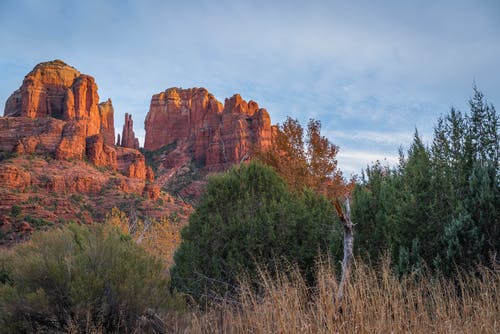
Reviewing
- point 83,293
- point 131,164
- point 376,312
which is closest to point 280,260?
point 376,312

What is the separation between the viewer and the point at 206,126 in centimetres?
10288

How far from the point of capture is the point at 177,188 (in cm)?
7531

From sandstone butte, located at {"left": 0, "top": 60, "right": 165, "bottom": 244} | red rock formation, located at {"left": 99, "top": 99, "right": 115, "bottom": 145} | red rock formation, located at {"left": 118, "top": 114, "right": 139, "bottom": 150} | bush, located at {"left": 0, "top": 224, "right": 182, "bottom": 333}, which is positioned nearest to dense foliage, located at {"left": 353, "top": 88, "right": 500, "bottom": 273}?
bush, located at {"left": 0, "top": 224, "right": 182, "bottom": 333}

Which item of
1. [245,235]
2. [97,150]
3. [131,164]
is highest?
[97,150]

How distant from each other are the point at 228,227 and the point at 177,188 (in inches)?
2722

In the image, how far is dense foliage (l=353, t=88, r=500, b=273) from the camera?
6.05 m

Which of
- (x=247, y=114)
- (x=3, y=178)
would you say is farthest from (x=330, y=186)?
(x=247, y=114)

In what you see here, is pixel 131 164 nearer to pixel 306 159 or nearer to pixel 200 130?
pixel 200 130

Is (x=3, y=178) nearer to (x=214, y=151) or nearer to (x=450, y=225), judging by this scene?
(x=214, y=151)

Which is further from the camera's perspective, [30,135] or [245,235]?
[30,135]

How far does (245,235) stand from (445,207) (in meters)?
4.04

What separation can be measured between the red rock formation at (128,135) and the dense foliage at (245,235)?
111190mm

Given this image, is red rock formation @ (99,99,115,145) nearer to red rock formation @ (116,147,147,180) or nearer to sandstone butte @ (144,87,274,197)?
sandstone butte @ (144,87,274,197)

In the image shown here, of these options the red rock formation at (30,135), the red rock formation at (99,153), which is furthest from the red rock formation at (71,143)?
the red rock formation at (99,153)
